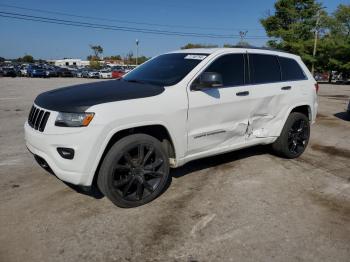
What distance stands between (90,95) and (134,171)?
0.93 m

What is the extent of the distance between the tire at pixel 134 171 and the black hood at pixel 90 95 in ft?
1.48

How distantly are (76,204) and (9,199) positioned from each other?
0.81 m

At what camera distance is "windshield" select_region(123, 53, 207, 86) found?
4.18 meters

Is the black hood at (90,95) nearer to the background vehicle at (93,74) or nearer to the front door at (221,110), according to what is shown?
the front door at (221,110)

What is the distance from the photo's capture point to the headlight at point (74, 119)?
3240mm

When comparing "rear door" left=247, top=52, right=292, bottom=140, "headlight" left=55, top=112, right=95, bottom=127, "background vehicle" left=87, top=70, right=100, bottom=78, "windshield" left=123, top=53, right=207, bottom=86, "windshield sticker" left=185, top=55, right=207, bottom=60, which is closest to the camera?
"headlight" left=55, top=112, right=95, bottom=127

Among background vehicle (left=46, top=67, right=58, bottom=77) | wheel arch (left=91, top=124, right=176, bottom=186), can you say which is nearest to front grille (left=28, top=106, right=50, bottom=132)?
wheel arch (left=91, top=124, right=176, bottom=186)

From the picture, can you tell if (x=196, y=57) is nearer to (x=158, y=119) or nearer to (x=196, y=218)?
(x=158, y=119)

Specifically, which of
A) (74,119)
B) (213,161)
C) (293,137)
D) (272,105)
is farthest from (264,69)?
(74,119)

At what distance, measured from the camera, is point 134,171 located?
12.0 ft

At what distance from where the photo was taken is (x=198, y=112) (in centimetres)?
402

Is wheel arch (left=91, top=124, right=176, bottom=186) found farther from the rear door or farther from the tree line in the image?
the tree line

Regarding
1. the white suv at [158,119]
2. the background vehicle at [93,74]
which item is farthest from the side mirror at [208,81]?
the background vehicle at [93,74]

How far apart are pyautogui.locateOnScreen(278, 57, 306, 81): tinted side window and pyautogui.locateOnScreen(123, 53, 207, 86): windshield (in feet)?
5.47
